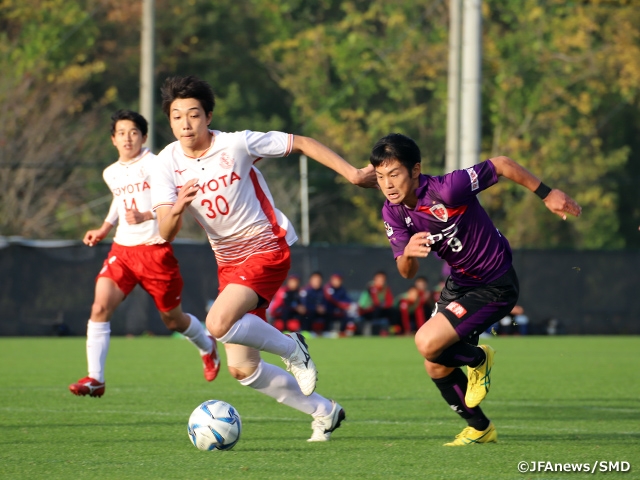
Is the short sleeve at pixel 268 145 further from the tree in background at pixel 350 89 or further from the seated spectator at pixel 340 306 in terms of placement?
the tree in background at pixel 350 89

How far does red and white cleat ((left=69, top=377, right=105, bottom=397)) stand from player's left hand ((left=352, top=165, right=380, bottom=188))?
294 centimetres

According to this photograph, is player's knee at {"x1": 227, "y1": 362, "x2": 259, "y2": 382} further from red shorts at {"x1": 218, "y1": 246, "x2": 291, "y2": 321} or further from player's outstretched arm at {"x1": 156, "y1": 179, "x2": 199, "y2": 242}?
player's outstretched arm at {"x1": 156, "y1": 179, "x2": 199, "y2": 242}

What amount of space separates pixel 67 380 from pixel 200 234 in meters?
18.1

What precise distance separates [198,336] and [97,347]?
109 centimetres

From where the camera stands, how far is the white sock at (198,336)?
8844 millimetres

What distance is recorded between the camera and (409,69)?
3256cm

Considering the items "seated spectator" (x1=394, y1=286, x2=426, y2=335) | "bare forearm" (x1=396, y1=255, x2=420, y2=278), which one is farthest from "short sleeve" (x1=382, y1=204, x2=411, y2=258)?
"seated spectator" (x1=394, y1=286, x2=426, y2=335)

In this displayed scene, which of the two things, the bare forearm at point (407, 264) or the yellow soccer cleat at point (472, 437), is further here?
the yellow soccer cleat at point (472, 437)

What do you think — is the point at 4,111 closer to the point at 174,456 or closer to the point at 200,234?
the point at 200,234

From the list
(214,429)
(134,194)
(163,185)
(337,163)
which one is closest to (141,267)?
(134,194)

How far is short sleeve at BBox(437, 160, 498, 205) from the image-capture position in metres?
5.81

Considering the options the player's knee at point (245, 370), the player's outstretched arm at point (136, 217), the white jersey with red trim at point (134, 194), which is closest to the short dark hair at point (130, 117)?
the white jersey with red trim at point (134, 194)

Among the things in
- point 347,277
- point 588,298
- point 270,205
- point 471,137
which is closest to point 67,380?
point 270,205

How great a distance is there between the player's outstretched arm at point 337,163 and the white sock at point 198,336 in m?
2.91
